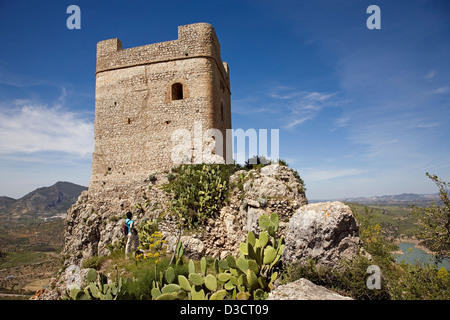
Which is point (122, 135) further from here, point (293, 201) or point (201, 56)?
point (293, 201)

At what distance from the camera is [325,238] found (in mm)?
6004

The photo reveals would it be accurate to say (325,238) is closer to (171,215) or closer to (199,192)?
(199,192)

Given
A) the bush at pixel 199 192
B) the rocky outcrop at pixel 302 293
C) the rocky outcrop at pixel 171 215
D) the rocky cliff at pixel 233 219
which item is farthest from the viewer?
the bush at pixel 199 192

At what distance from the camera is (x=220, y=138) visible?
13000mm

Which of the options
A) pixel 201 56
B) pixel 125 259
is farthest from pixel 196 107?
pixel 125 259

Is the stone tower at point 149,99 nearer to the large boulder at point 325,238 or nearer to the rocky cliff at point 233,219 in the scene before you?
the rocky cliff at point 233,219

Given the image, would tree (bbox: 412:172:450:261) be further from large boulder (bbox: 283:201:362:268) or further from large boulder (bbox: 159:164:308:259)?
large boulder (bbox: 159:164:308:259)

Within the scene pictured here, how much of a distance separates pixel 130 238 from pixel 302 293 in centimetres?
682

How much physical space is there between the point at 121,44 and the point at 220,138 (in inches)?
302

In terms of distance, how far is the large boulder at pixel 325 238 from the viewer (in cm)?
593

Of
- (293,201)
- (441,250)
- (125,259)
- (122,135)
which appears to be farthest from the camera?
(122,135)

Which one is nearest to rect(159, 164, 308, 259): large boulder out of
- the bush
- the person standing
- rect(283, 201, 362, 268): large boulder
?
the bush

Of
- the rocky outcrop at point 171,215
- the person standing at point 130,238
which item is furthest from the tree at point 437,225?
the person standing at point 130,238

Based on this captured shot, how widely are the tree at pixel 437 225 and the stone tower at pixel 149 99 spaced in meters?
8.65
